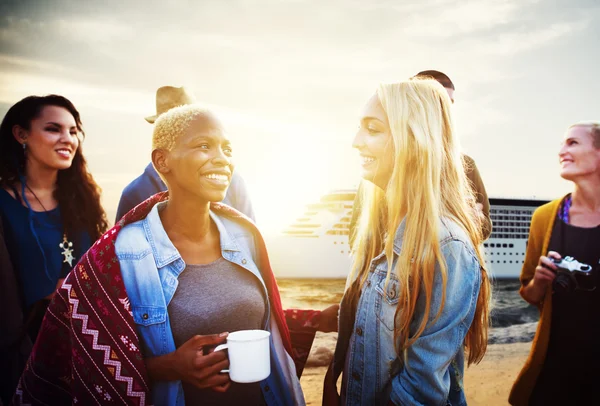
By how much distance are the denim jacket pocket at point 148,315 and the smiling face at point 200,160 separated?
0.54 metres

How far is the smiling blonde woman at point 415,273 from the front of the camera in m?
1.50

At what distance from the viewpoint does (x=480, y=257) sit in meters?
1.71

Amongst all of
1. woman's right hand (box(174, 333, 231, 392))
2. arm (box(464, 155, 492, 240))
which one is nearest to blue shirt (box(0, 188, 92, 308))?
woman's right hand (box(174, 333, 231, 392))

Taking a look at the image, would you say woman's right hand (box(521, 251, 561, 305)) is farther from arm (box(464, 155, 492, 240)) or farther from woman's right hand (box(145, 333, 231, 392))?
woman's right hand (box(145, 333, 231, 392))

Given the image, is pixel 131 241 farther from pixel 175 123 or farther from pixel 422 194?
pixel 422 194

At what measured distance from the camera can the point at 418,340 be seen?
4.96 ft

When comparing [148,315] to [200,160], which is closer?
[148,315]

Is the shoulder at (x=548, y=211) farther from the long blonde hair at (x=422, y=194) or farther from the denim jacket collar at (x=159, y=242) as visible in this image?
the denim jacket collar at (x=159, y=242)

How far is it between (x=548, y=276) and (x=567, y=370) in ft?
2.29

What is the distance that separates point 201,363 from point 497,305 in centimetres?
1968

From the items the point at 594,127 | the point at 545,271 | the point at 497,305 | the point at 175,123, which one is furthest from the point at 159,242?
the point at 497,305

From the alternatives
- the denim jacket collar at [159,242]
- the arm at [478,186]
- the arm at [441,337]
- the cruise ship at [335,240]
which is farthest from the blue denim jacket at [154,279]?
the cruise ship at [335,240]

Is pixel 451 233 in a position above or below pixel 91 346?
above

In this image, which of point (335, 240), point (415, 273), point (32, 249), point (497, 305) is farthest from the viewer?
point (335, 240)
